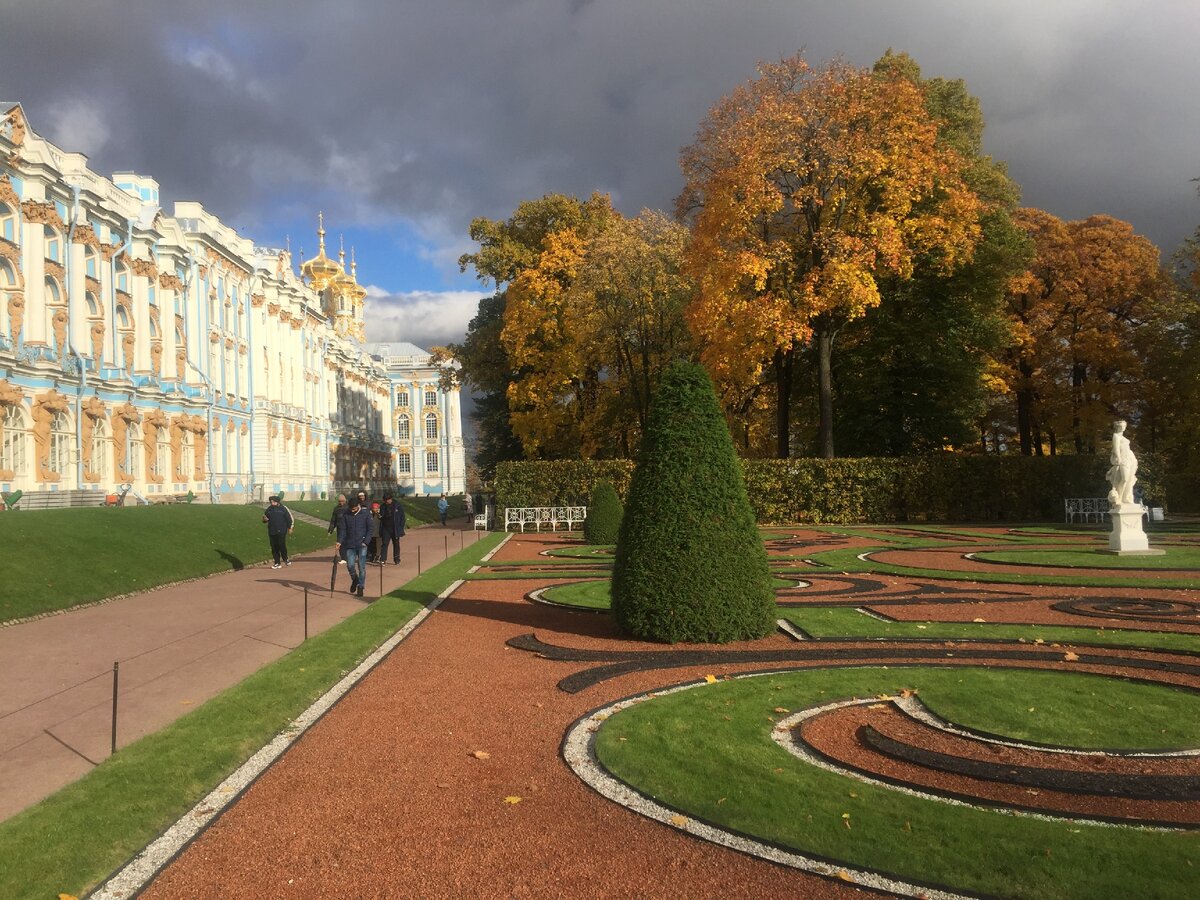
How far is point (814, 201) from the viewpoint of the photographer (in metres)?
27.0

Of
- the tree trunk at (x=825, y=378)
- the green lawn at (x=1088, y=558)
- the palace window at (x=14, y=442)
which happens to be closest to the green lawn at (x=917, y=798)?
the green lawn at (x=1088, y=558)

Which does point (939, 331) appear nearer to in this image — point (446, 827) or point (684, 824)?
point (684, 824)

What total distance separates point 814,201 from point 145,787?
2525cm

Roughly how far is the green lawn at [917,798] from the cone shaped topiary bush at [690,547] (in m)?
1.56

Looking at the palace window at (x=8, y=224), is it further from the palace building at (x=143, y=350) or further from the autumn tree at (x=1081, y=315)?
the autumn tree at (x=1081, y=315)

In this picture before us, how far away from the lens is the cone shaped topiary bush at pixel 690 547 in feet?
32.6

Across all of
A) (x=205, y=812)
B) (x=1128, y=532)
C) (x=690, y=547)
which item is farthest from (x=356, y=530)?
(x=1128, y=532)

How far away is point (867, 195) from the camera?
1090 inches

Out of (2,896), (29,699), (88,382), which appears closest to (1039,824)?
(2,896)

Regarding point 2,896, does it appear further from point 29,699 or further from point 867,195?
point 867,195

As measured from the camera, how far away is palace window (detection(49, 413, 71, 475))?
3284cm

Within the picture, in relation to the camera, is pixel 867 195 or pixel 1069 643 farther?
pixel 867 195

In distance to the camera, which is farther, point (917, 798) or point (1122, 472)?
point (1122, 472)

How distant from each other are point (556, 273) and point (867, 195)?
1337 centimetres
